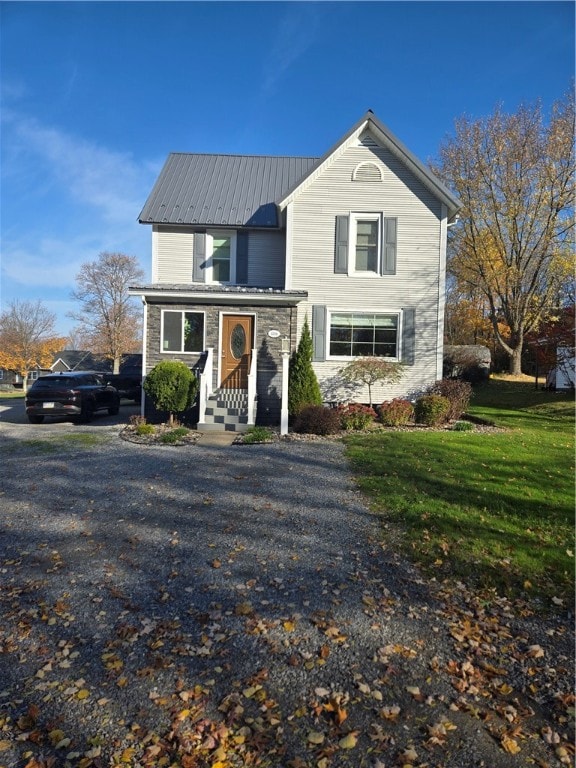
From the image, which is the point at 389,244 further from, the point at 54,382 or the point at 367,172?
the point at 54,382

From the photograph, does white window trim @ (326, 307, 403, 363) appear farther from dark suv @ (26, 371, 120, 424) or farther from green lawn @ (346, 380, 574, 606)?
dark suv @ (26, 371, 120, 424)

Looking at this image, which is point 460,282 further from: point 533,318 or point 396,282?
point 396,282

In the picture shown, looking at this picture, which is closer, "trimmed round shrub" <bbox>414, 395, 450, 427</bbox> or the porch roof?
"trimmed round shrub" <bbox>414, 395, 450, 427</bbox>

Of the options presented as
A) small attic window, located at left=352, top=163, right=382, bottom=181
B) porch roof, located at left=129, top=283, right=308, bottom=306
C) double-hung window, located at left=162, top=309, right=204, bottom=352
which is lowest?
double-hung window, located at left=162, top=309, right=204, bottom=352

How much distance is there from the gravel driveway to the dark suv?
809 centimetres

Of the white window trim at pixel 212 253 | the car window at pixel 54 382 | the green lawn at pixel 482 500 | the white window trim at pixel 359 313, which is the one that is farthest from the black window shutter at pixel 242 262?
the green lawn at pixel 482 500

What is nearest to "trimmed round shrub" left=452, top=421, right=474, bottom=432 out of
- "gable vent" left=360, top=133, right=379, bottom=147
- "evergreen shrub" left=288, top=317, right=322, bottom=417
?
"evergreen shrub" left=288, top=317, right=322, bottom=417

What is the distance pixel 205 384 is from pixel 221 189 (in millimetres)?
7472

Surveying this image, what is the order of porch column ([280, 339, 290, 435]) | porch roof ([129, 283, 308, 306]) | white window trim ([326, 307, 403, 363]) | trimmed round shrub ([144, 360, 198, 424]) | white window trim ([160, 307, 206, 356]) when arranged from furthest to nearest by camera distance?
white window trim ([326, 307, 403, 363]) → white window trim ([160, 307, 206, 356]) → porch roof ([129, 283, 308, 306]) → trimmed round shrub ([144, 360, 198, 424]) → porch column ([280, 339, 290, 435])

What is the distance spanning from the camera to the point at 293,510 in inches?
231

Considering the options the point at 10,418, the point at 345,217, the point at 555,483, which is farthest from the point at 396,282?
the point at 10,418

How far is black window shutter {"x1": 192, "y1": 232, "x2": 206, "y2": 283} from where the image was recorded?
14.9m

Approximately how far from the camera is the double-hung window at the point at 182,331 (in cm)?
1359

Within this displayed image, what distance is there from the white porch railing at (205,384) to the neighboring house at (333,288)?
157 millimetres
